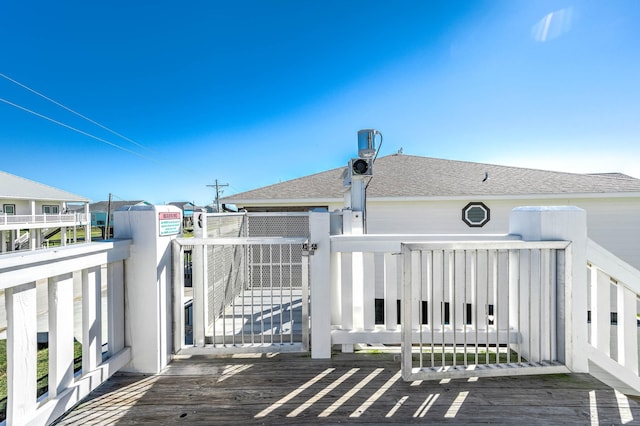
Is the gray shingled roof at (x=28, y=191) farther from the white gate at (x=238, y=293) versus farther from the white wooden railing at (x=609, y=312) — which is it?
the white wooden railing at (x=609, y=312)

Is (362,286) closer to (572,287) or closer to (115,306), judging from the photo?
(572,287)

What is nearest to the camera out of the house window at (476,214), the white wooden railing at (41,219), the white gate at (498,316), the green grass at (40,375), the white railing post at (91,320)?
the white railing post at (91,320)

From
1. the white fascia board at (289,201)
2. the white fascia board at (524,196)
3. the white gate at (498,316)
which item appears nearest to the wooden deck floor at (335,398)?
the white gate at (498,316)

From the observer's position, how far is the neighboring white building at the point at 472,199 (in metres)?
5.96

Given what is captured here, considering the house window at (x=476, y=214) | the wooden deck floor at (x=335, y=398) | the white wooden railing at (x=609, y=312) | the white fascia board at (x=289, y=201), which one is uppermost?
the white fascia board at (x=289, y=201)

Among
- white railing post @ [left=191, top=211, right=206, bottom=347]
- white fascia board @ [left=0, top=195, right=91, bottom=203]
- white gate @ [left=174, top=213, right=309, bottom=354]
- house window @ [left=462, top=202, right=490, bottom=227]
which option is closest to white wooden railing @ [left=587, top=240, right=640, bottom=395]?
white gate @ [left=174, top=213, right=309, bottom=354]

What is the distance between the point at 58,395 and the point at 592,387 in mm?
3109

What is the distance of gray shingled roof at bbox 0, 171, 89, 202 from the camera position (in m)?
16.6

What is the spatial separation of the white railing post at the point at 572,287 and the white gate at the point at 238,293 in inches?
72.2

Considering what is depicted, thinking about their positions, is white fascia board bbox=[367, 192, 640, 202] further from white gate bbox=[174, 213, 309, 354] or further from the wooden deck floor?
the wooden deck floor

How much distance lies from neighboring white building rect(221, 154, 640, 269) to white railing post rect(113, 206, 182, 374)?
16.4 feet

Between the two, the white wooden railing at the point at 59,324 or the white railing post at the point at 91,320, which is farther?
the white railing post at the point at 91,320

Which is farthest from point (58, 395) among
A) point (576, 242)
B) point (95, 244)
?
point (576, 242)

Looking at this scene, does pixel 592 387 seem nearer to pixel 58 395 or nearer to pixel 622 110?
pixel 58 395
